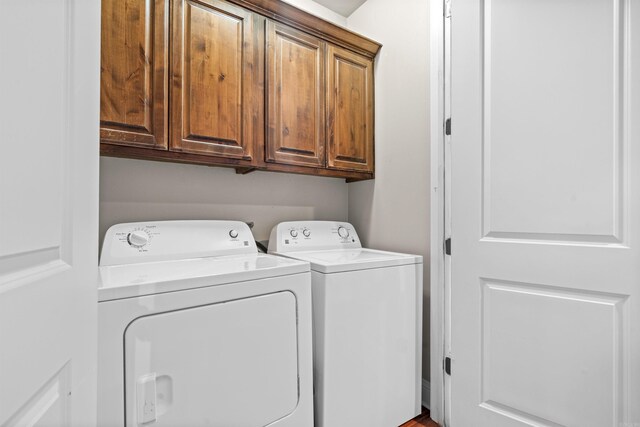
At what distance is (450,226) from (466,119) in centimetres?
54

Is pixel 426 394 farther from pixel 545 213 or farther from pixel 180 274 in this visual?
pixel 180 274

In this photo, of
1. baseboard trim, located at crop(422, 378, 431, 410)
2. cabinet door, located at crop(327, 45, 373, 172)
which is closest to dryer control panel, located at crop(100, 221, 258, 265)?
cabinet door, located at crop(327, 45, 373, 172)

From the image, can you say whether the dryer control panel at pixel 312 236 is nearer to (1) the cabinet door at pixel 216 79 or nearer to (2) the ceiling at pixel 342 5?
(1) the cabinet door at pixel 216 79

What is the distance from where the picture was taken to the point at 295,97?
1818mm

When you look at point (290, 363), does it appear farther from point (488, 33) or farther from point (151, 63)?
point (488, 33)

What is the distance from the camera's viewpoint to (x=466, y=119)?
158cm

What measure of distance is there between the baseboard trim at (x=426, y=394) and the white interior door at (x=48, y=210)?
1.70m

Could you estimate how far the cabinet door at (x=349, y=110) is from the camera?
6.49ft

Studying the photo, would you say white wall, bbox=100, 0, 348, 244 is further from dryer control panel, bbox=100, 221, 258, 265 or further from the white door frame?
the white door frame

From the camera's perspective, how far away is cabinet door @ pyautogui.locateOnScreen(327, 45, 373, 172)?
198 cm

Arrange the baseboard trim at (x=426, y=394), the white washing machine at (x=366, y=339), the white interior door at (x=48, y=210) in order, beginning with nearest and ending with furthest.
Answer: the white interior door at (x=48, y=210) < the white washing machine at (x=366, y=339) < the baseboard trim at (x=426, y=394)

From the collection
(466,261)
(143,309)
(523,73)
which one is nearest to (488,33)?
(523,73)

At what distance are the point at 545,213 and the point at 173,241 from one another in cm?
168

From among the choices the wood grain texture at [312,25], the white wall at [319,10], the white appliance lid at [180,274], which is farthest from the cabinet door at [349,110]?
the white appliance lid at [180,274]
